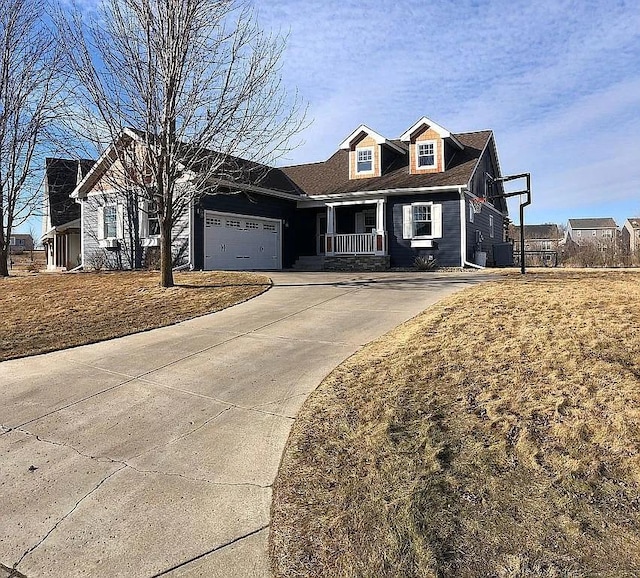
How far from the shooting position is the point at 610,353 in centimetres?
515

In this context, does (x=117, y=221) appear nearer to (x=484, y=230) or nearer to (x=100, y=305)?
(x=100, y=305)

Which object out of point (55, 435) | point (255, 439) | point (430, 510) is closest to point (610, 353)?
point (430, 510)

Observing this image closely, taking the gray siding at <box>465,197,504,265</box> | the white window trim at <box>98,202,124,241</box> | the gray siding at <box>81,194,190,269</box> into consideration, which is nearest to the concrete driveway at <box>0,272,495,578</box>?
the gray siding at <box>81,194,190,269</box>

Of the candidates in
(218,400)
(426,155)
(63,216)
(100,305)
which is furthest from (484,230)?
(63,216)

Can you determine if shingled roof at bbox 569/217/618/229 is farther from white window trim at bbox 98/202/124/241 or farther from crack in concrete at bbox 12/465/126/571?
crack in concrete at bbox 12/465/126/571

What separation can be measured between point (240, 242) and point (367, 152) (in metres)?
7.02

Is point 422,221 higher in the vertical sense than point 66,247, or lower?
higher

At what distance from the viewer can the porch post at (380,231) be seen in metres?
19.4

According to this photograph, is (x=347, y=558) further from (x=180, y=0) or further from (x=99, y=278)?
(x=99, y=278)

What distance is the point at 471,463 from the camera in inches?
137

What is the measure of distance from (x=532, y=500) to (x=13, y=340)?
7.95 meters

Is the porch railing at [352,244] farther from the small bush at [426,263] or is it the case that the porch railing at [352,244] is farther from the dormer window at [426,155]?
the dormer window at [426,155]

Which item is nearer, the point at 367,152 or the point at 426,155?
the point at 426,155

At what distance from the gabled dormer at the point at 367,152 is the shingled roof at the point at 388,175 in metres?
0.37
